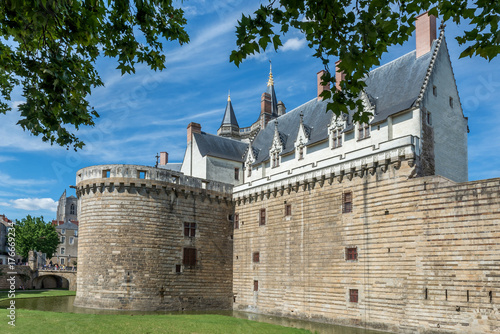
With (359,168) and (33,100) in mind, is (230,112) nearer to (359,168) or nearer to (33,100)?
(359,168)

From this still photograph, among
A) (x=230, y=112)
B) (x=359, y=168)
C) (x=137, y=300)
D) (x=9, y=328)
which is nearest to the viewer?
(x=9, y=328)

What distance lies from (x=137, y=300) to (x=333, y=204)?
1461 centimetres

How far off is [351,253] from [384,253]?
241cm

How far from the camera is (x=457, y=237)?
20719 mm

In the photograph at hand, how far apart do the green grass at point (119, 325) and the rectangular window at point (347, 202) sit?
305 inches

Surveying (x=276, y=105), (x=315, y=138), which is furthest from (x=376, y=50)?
(x=276, y=105)

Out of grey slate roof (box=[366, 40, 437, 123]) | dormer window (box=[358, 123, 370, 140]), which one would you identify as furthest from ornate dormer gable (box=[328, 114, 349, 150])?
grey slate roof (box=[366, 40, 437, 123])

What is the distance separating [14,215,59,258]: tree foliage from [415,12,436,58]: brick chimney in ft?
199

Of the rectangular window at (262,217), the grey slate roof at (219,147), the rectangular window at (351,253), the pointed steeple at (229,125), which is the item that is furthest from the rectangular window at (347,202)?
the pointed steeple at (229,125)

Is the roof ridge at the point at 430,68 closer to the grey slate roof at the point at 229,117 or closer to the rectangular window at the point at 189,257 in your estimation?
the rectangular window at the point at 189,257

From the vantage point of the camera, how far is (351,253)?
25500mm

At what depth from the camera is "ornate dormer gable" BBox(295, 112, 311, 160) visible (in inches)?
1248

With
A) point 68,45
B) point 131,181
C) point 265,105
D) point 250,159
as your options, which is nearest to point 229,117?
point 265,105

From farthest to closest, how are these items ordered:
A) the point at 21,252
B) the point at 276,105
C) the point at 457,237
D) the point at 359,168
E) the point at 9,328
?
the point at 21,252 → the point at 276,105 → the point at 359,168 → the point at 457,237 → the point at 9,328
